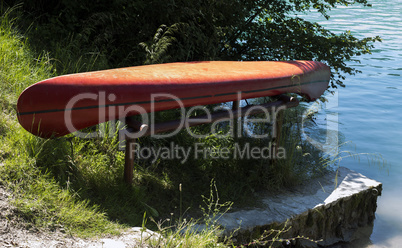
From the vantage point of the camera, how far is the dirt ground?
2654mm

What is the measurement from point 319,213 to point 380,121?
5.25m

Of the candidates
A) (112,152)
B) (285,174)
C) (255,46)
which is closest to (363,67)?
(255,46)

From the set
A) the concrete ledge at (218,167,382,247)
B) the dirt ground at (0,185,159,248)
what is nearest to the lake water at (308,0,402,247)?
the concrete ledge at (218,167,382,247)

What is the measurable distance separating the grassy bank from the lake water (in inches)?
48.2

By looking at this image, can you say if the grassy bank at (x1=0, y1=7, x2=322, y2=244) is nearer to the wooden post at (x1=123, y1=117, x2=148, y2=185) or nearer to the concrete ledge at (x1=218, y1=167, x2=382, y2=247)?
the wooden post at (x1=123, y1=117, x2=148, y2=185)

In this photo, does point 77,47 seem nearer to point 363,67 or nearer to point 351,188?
point 351,188

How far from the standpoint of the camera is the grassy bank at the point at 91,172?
10.0ft

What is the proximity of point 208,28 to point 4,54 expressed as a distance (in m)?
2.56

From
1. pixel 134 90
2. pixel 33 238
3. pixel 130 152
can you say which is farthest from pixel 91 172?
pixel 33 238

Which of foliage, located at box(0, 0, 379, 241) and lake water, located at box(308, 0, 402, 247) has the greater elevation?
foliage, located at box(0, 0, 379, 241)

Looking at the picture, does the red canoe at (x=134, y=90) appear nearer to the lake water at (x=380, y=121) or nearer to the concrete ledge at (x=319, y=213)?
the concrete ledge at (x=319, y=213)

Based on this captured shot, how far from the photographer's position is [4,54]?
4.14 meters

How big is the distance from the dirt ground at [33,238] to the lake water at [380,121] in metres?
3.00

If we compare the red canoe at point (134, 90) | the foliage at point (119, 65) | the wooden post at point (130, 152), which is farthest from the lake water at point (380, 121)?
the wooden post at point (130, 152)
